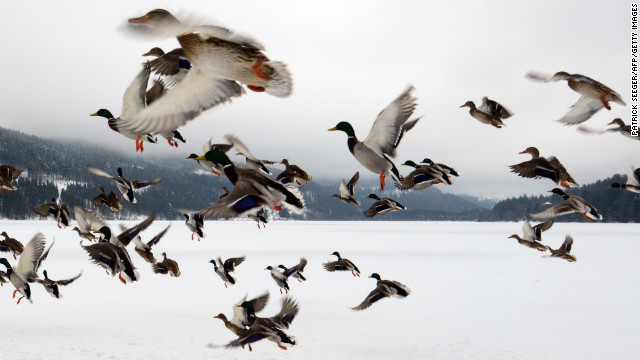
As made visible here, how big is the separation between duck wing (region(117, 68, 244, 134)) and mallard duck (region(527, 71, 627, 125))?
187 inches

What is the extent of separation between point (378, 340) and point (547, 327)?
5.03 metres

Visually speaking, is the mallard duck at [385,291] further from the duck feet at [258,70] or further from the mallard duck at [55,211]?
the duck feet at [258,70]

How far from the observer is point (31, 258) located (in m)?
10.4

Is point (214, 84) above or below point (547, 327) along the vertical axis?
above

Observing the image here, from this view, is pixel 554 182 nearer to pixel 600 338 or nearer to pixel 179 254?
pixel 600 338

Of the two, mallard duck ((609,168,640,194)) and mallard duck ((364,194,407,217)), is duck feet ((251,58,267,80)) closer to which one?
mallard duck ((364,194,407,217))

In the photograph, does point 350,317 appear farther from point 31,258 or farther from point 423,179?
point 31,258

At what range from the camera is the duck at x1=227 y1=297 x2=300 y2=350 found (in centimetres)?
728

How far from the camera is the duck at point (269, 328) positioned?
287 inches

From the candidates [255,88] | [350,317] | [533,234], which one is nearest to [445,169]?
[255,88]

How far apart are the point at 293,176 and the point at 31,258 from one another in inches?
254

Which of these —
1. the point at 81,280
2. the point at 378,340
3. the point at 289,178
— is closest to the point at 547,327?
the point at 378,340

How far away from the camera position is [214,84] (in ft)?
9.87

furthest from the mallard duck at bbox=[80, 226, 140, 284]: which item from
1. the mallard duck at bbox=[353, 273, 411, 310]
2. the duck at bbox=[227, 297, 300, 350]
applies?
the mallard duck at bbox=[353, 273, 411, 310]
